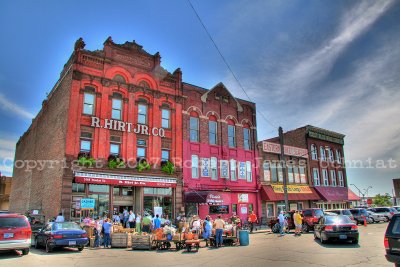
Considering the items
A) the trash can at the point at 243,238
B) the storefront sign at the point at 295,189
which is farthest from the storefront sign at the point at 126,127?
the storefront sign at the point at 295,189

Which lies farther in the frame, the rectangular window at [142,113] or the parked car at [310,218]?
the rectangular window at [142,113]

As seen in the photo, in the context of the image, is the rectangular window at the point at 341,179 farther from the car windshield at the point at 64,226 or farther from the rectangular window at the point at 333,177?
the car windshield at the point at 64,226

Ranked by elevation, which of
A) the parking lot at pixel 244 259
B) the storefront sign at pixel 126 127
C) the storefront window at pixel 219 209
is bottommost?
the parking lot at pixel 244 259

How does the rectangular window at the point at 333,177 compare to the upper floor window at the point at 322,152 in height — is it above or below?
below

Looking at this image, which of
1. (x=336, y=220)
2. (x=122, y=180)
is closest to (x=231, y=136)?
(x=122, y=180)

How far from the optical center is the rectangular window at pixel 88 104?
25.2 meters

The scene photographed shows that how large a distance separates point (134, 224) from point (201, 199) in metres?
5.92

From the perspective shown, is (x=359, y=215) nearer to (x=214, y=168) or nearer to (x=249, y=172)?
(x=249, y=172)

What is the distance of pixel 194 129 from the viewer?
31453 millimetres

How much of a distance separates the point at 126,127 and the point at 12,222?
520 inches

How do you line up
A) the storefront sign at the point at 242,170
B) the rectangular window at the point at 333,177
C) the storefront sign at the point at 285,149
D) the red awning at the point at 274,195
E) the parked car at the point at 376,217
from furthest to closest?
the rectangular window at the point at 333,177 → the storefront sign at the point at 285,149 → the parked car at the point at 376,217 → the red awning at the point at 274,195 → the storefront sign at the point at 242,170

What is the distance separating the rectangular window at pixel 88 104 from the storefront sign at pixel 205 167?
10.8m

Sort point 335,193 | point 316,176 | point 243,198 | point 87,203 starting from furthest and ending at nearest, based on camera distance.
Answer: point 335,193 < point 316,176 < point 243,198 < point 87,203

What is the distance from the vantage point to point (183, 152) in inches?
1169
